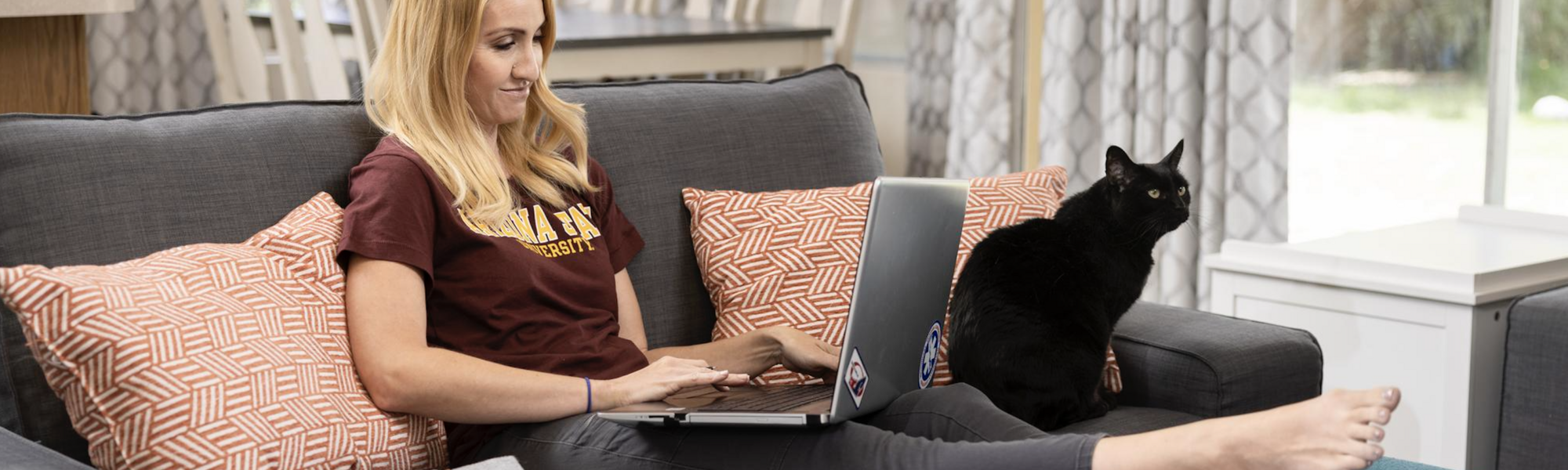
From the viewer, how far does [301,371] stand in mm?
1503

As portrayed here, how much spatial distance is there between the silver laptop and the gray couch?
1.18 ft

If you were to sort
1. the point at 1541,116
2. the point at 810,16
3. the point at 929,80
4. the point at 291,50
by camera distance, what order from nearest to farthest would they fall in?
the point at 1541,116 < the point at 291,50 < the point at 929,80 < the point at 810,16

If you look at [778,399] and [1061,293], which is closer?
[778,399]

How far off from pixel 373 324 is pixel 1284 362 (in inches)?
47.4

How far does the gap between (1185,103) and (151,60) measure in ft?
11.4

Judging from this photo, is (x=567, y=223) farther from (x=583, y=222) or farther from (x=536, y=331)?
(x=536, y=331)

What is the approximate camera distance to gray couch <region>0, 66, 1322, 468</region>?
5.13 ft

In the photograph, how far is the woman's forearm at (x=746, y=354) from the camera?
1.87 metres

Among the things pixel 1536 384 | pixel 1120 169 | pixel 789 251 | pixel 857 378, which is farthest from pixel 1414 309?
pixel 857 378

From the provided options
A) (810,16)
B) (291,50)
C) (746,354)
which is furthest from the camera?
(810,16)

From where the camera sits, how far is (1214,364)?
186 cm

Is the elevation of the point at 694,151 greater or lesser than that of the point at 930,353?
greater


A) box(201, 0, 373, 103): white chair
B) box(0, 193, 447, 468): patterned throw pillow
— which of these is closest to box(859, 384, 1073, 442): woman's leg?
box(0, 193, 447, 468): patterned throw pillow

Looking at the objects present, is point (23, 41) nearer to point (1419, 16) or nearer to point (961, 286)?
point (961, 286)
